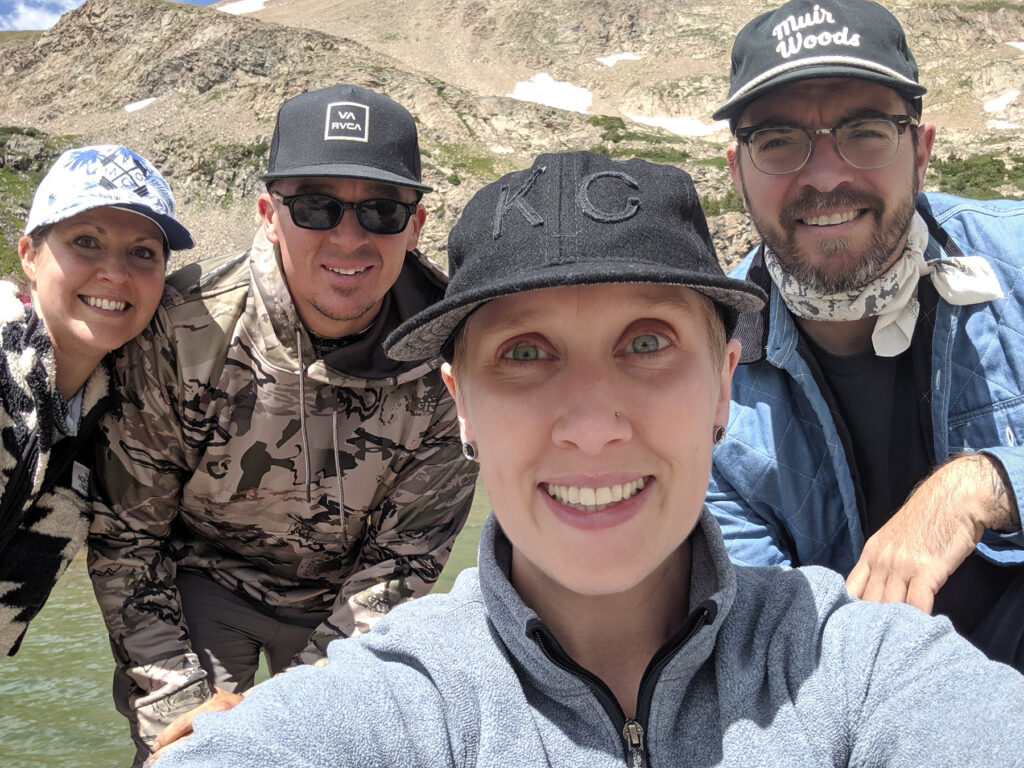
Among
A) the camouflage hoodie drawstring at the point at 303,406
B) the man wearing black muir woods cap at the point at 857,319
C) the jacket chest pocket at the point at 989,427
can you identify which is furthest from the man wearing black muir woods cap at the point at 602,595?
the camouflage hoodie drawstring at the point at 303,406

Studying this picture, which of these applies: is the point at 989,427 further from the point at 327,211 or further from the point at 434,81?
the point at 434,81

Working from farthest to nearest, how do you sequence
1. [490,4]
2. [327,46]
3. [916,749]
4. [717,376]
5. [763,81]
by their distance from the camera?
1. [490,4]
2. [327,46]
3. [763,81]
4. [717,376]
5. [916,749]

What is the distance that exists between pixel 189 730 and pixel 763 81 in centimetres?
312

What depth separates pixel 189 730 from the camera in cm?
319

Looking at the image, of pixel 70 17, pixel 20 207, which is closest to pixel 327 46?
pixel 20 207

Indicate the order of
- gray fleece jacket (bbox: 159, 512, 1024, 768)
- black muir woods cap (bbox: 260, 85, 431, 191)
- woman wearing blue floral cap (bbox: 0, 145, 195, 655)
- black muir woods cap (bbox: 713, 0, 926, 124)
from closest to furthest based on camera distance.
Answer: gray fleece jacket (bbox: 159, 512, 1024, 768) → black muir woods cap (bbox: 713, 0, 926, 124) → woman wearing blue floral cap (bbox: 0, 145, 195, 655) → black muir woods cap (bbox: 260, 85, 431, 191)

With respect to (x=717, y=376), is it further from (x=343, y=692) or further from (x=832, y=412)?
(x=832, y=412)

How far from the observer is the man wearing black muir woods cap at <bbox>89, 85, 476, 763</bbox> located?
141 inches

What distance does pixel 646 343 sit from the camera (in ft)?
5.55

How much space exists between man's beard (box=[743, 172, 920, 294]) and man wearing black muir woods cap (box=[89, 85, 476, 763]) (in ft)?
5.19

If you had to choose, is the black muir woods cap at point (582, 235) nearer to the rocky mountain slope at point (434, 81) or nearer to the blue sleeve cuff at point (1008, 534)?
the blue sleeve cuff at point (1008, 534)

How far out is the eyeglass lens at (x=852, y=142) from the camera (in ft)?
10.1

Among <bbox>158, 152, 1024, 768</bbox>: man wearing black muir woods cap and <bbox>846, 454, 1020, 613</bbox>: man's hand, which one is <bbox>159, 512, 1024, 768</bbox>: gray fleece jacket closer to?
<bbox>158, 152, 1024, 768</bbox>: man wearing black muir woods cap

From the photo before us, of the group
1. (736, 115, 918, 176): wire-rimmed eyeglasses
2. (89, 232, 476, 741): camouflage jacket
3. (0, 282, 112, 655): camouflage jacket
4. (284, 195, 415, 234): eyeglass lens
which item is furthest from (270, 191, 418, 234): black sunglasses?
(736, 115, 918, 176): wire-rimmed eyeglasses
